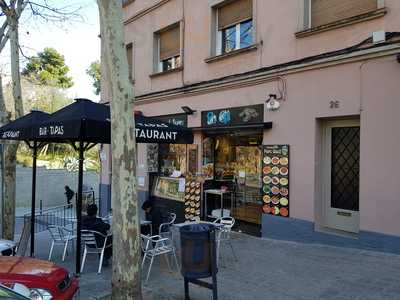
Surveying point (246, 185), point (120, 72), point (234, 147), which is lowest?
point (246, 185)

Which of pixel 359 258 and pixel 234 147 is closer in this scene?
pixel 359 258

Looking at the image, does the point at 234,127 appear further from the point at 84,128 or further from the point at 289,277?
the point at 84,128

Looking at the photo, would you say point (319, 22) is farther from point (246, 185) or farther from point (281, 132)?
point (246, 185)

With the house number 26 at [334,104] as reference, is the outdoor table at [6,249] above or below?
below

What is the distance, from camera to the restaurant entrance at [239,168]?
9953mm

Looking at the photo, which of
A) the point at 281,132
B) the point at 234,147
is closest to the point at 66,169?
the point at 234,147

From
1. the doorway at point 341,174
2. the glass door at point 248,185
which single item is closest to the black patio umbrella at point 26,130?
the glass door at point 248,185

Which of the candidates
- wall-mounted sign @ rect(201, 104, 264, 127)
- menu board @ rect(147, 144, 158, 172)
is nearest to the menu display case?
menu board @ rect(147, 144, 158, 172)

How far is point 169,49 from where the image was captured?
41.8ft

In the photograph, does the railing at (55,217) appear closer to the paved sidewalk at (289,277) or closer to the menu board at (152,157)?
the menu board at (152,157)

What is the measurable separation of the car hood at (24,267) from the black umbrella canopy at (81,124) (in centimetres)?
202

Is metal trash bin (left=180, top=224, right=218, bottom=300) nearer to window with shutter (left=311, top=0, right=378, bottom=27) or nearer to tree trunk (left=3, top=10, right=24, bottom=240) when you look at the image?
window with shutter (left=311, top=0, right=378, bottom=27)

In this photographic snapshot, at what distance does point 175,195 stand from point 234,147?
2.46 m

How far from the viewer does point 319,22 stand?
8344 millimetres
